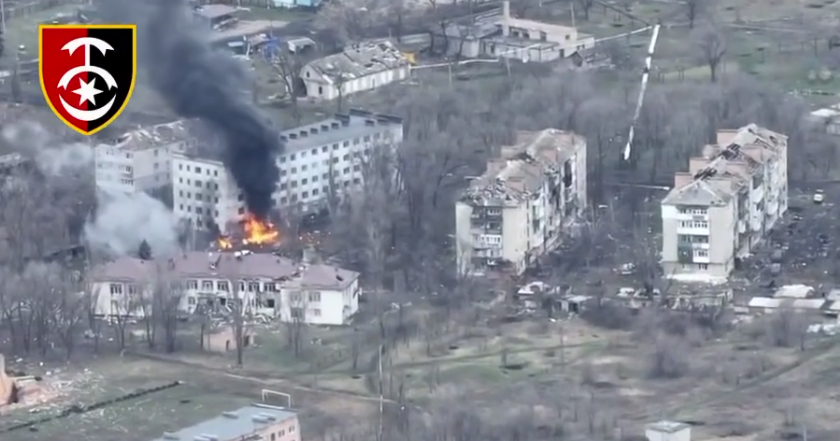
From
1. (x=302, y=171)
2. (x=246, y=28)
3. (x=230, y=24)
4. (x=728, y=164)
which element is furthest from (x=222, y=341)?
(x=230, y=24)

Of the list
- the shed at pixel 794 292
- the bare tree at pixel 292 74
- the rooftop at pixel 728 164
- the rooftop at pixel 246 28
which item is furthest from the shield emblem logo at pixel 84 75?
the rooftop at pixel 246 28

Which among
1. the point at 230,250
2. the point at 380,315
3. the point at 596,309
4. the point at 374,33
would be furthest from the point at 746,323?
the point at 374,33

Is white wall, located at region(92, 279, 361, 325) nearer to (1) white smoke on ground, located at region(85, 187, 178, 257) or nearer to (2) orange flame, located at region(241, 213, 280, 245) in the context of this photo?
(1) white smoke on ground, located at region(85, 187, 178, 257)

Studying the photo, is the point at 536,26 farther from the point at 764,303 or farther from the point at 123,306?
the point at 123,306

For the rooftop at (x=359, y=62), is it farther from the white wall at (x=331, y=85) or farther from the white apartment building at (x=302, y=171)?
the white apartment building at (x=302, y=171)

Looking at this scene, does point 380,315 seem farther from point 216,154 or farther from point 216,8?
point 216,8
